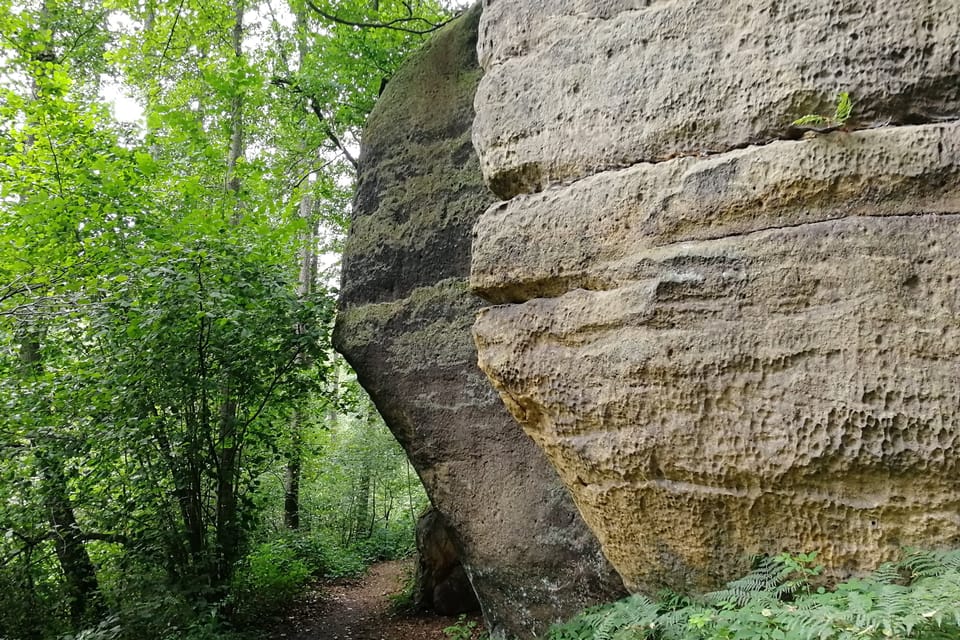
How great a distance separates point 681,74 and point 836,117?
0.83 m

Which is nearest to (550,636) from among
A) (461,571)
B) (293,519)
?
(461,571)

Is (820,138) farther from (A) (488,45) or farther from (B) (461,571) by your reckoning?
(B) (461,571)

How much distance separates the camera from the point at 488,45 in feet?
14.0

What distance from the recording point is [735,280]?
296 centimetres

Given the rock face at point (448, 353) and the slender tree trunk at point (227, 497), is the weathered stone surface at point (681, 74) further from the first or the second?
the slender tree trunk at point (227, 497)

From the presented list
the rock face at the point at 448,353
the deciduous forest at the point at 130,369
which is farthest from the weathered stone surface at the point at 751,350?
the deciduous forest at the point at 130,369

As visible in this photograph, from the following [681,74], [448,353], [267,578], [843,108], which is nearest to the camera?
[843,108]

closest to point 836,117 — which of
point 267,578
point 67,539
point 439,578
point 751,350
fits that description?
point 751,350

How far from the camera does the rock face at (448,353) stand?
4.68m

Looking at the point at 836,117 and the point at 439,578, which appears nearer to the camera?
the point at 836,117

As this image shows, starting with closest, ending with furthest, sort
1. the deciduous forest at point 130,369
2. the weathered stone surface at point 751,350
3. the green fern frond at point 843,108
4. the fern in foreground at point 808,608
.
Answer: the fern in foreground at point 808,608 < the weathered stone surface at point 751,350 < the green fern frond at point 843,108 < the deciduous forest at point 130,369

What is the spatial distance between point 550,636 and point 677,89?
3.58m

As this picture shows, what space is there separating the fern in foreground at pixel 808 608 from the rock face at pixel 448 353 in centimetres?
125

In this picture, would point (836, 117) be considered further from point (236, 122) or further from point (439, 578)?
point (236, 122)
